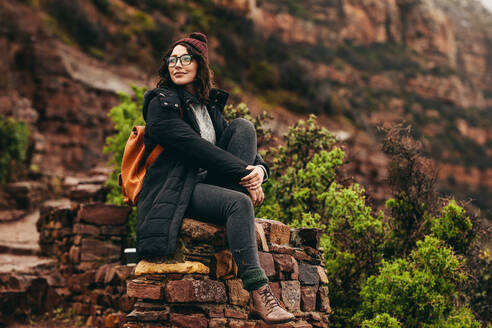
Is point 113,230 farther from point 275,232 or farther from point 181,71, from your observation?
point 181,71

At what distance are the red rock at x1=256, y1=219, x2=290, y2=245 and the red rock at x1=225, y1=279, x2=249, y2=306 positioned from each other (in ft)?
1.90

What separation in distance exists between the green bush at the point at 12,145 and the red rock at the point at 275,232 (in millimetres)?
11584

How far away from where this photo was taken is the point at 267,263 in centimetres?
390

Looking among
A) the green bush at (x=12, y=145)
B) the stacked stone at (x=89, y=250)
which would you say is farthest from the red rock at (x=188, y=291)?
the green bush at (x=12, y=145)

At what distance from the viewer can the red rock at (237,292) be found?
12.2ft

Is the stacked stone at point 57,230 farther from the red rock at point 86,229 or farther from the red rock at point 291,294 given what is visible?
the red rock at point 291,294

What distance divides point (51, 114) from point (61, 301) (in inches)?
447

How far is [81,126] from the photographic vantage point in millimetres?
18359

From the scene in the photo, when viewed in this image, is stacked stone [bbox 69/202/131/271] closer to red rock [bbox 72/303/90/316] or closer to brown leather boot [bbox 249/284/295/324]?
red rock [bbox 72/303/90/316]

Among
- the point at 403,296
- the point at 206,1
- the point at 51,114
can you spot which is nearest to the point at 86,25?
the point at 51,114

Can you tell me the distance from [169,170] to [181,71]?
0.84m

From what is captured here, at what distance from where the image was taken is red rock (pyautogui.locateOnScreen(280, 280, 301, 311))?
3.97m

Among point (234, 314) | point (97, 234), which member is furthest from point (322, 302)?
point (97, 234)

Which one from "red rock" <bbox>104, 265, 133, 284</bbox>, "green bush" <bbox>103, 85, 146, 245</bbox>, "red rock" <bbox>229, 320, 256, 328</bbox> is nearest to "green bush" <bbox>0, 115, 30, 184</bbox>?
"green bush" <bbox>103, 85, 146, 245</bbox>
